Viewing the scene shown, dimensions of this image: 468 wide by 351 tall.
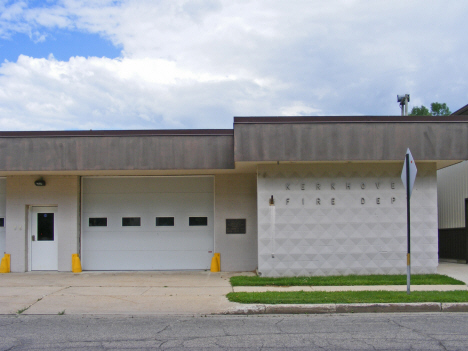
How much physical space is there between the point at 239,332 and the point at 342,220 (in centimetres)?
624

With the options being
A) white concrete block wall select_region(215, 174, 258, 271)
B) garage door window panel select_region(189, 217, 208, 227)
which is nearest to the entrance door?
garage door window panel select_region(189, 217, 208, 227)

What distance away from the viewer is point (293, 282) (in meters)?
12.2

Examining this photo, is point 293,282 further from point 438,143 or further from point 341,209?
point 438,143

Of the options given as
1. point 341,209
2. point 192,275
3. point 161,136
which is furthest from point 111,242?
point 341,209

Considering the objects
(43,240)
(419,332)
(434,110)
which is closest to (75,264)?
(43,240)

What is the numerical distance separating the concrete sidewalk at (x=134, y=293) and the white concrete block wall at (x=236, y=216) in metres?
0.86

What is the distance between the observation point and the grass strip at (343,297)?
9750 mm

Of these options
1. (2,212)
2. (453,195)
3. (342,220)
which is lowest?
(342,220)

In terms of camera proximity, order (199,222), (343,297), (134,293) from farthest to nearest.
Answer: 1. (199,222)
2. (134,293)
3. (343,297)

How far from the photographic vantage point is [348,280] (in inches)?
484

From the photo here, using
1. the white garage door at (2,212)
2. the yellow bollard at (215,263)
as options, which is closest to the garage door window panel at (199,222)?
the yellow bollard at (215,263)

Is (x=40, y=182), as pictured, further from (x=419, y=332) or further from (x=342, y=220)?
(x=419, y=332)

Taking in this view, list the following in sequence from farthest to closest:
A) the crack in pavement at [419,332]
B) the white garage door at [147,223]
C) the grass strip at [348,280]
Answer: the white garage door at [147,223]
the grass strip at [348,280]
the crack in pavement at [419,332]

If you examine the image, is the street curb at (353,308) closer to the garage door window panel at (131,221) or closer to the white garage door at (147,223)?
the white garage door at (147,223)
